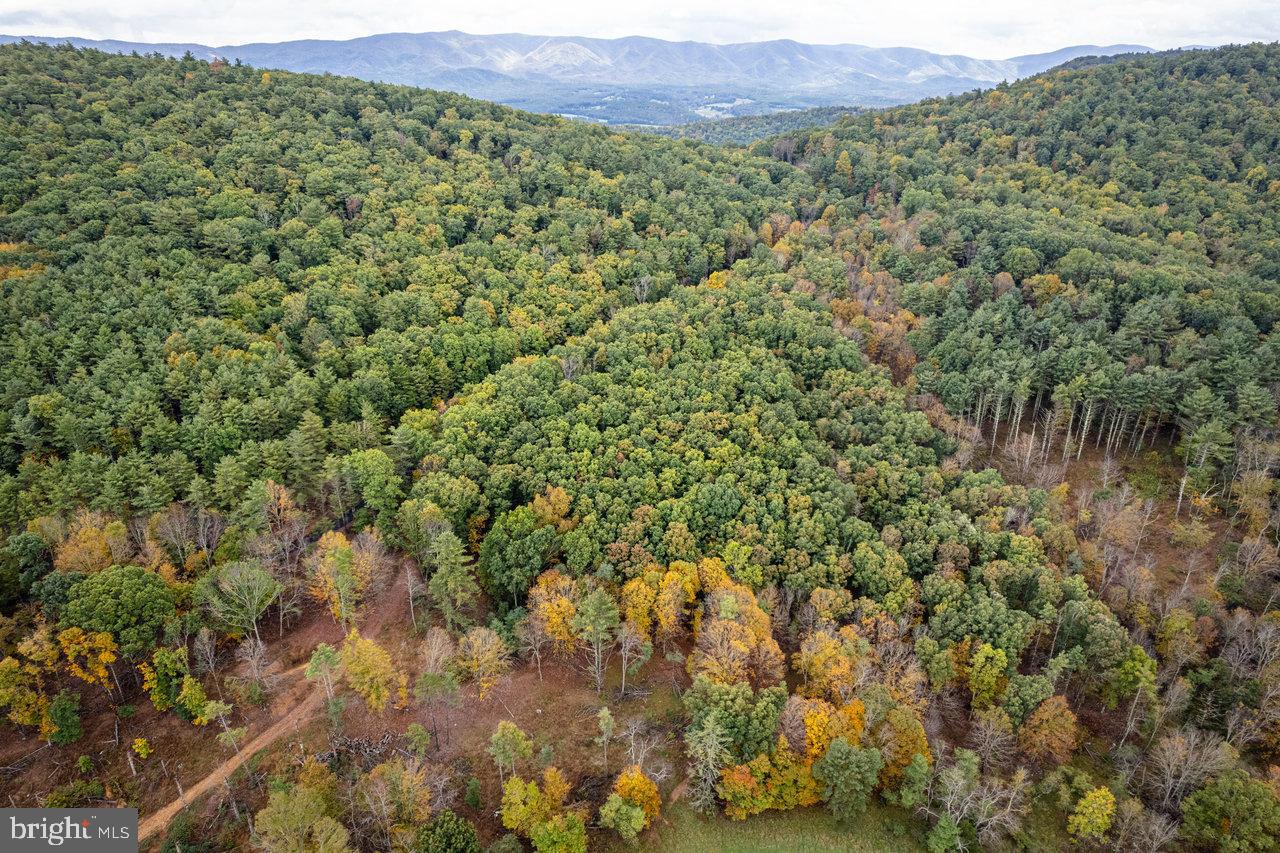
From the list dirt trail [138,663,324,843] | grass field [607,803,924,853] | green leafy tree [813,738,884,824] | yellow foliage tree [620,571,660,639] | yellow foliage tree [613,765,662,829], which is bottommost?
grass field [607,803,924,853]

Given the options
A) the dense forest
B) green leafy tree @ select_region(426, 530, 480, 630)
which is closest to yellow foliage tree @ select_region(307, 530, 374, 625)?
the dense forest

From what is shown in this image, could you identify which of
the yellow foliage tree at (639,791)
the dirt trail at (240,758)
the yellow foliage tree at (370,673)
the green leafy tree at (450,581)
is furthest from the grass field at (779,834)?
the dirt trail at (240,758)

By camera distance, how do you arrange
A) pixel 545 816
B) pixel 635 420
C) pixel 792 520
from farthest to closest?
pixel 635 420, pixel 792 520, pixel 545 816

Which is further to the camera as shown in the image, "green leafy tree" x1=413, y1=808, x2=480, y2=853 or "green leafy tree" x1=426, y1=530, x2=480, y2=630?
"green leafy tree" x1=426, y1=530, x2=480, y2=630

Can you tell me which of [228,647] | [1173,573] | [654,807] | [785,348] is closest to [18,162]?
[228,647]

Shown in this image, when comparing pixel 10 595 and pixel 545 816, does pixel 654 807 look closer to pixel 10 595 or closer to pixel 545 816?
pixel 545 816

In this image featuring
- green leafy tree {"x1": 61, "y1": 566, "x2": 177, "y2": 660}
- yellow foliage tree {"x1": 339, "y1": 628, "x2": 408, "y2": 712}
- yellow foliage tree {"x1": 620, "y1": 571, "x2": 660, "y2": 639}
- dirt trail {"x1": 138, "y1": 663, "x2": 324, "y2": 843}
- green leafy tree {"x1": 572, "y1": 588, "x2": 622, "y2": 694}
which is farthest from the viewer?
yellow foliage tree {"x1": 620, "y1": 571, "x2": 660, "y2": 639}

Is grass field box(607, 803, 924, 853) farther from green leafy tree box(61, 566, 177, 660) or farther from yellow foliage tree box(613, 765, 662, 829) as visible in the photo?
green leafy tree box(61, 566, 177, 660)
